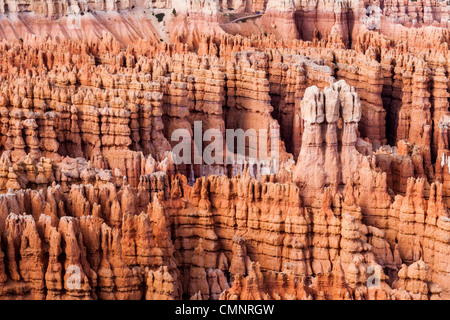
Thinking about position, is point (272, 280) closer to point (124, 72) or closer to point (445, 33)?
point (124, 72)

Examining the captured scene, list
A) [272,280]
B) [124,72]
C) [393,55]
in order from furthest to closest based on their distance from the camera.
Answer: [393,55] → [124,72] → [272,280]

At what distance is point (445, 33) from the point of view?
282 feet

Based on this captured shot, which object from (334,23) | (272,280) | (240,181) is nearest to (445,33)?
(334,23)

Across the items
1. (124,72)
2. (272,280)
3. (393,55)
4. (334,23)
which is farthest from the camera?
(334,23)

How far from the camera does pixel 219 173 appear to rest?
5559cm

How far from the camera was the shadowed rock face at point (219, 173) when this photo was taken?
3566cm

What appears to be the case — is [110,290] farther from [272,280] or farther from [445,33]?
[445,33]

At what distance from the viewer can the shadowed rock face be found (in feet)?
117

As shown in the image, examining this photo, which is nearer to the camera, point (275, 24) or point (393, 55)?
point (393, 55)

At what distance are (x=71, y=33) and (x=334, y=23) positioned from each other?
17.9m

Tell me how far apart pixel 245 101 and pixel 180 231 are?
20.4m

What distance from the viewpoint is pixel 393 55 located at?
71.6 meters
